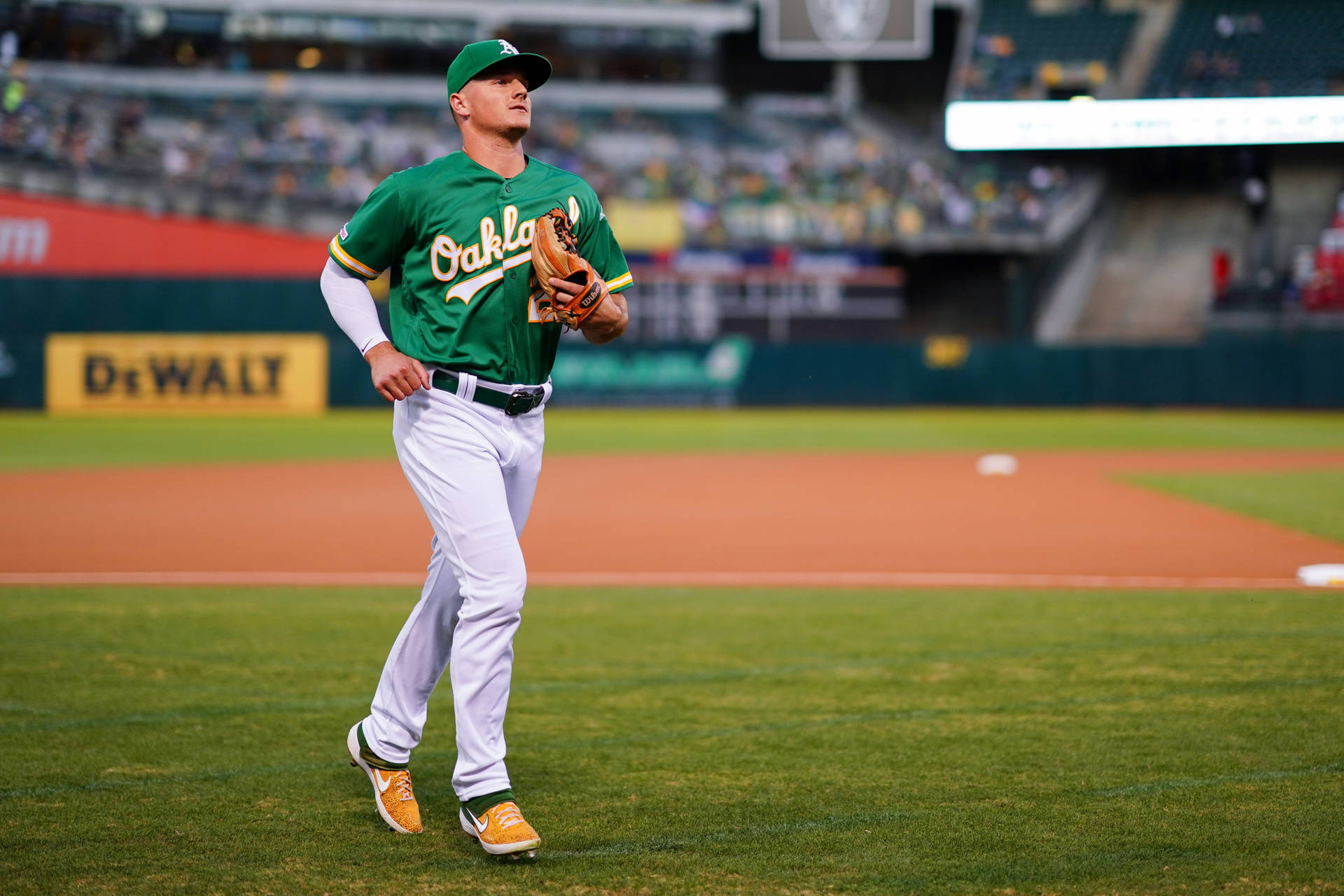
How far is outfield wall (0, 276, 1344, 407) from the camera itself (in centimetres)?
2611

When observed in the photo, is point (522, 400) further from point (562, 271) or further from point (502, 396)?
point (562, 271)

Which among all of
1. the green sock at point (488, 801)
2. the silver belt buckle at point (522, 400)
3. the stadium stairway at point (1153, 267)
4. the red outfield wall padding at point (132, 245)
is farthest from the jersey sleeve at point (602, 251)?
the stadium stairway at point (1153, 267)

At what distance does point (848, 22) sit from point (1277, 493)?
25.2 meters

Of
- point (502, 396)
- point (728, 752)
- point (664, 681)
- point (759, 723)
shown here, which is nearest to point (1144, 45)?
point (664, 681)

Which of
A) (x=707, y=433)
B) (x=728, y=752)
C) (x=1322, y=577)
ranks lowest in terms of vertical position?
(x=707, y=433)

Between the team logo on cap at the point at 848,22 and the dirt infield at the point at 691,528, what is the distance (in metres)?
22.0

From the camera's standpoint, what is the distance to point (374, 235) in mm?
3559

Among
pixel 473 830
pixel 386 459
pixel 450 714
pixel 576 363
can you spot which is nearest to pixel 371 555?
pixel 450 714

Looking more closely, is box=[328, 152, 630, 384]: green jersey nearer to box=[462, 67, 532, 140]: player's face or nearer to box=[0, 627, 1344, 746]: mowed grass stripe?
box=[462, 67, 532, 140]: player's face

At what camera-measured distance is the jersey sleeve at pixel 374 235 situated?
3.55m

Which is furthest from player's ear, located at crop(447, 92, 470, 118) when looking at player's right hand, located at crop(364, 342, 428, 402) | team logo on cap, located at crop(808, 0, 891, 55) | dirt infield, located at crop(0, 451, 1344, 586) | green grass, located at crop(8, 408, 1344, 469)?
team logo on cap, located at crop(808, 0, 891, 55)

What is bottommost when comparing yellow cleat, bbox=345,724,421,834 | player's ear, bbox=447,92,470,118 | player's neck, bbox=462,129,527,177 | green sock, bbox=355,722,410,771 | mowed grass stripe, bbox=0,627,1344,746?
mowed grass stripe, bbox=0,627,1344,746

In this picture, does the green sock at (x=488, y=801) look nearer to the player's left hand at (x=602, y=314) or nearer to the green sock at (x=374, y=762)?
the green sock at (x=374, y=762)

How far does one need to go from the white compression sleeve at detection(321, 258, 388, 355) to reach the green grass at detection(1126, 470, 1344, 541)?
826cm
